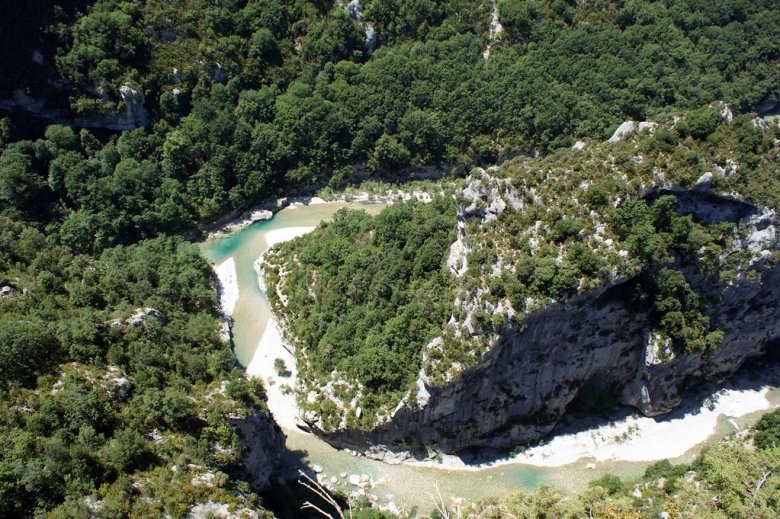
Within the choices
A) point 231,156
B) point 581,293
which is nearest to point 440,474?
point 581,293

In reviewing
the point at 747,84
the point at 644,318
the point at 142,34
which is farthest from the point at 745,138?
the point at 142,34

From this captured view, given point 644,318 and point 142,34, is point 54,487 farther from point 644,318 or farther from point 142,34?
point 142,34

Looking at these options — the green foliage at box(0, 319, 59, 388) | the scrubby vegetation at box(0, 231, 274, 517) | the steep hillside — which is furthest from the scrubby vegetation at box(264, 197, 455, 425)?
the green foliage at box(0, 319, 59, 388)

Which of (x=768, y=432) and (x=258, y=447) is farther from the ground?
(x=258, y=447)

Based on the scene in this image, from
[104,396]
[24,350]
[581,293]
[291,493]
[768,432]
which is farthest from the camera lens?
[291,493]

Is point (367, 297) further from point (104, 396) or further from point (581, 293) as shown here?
point (104, 396)

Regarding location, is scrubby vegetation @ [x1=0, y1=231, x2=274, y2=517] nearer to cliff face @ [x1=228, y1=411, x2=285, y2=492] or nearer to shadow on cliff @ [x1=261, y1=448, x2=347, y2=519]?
cliff face @ [x1=228, y1=411, x2=285, y2=492]
